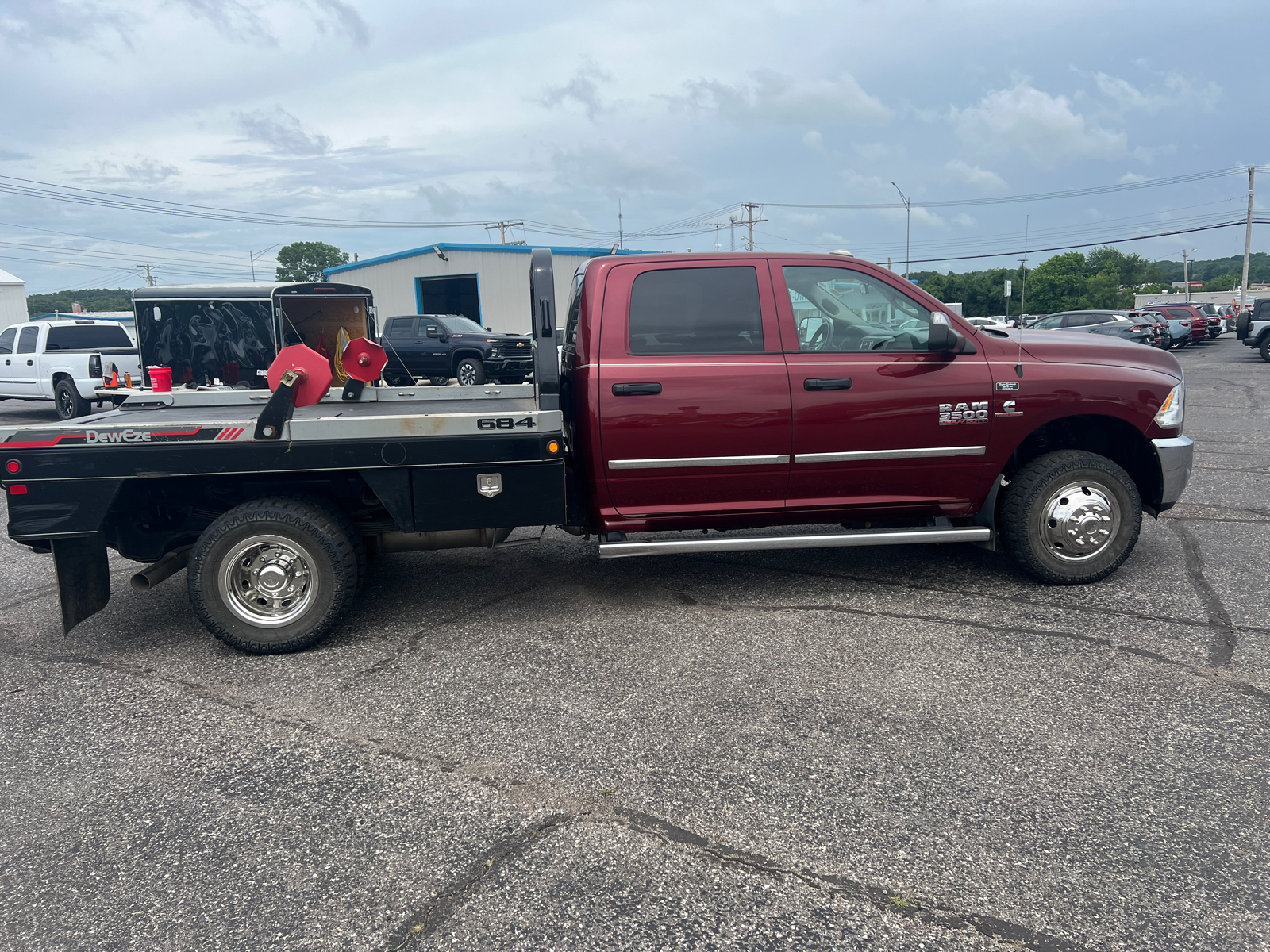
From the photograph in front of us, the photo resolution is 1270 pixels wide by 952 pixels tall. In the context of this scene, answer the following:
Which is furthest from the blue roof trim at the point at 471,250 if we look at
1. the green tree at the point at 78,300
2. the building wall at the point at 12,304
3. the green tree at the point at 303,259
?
the green tree at the point at 303,259

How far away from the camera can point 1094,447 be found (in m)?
5.53

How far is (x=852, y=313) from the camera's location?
4.97m

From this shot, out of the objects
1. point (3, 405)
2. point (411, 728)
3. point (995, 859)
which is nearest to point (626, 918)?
point (995, 859)

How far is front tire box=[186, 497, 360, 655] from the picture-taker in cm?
437

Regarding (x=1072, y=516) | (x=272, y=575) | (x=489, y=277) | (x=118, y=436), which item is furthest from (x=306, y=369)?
(x=489, y=277)

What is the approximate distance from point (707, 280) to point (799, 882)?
3.26 metres

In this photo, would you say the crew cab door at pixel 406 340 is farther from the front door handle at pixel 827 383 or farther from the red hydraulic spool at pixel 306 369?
the front door handle at pixel 827 383

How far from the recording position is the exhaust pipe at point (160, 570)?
445cm

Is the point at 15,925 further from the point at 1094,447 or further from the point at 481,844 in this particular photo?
the point at 1094,447

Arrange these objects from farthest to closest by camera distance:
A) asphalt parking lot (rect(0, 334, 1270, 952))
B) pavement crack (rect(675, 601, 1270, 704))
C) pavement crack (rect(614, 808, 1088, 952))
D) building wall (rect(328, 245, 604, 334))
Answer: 1. building wall (rect(328, 245, 604, 334))
2. pavement crack (rect(675, 601, 1270, 704))
3. asphalt parking lot (rect(0, 334, 1270, 952))
4. pavement crack (rect(614, 808, 1088, 952))

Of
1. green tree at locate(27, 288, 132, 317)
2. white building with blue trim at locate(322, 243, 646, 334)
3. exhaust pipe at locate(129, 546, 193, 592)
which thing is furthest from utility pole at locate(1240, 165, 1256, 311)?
green tree at locate(27, 288, 132, 317)

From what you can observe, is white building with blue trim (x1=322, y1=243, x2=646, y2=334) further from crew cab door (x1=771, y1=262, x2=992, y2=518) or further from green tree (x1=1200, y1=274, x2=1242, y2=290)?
green tree (x1=1200, y1=274, x2=1242, y2=290)

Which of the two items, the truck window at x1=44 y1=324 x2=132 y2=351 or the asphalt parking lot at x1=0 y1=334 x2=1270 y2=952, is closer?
the asphalt parking lot at x1=0 y1=334 x2=1270 y2=952

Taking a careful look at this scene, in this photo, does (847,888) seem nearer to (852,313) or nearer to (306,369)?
(852,313)
